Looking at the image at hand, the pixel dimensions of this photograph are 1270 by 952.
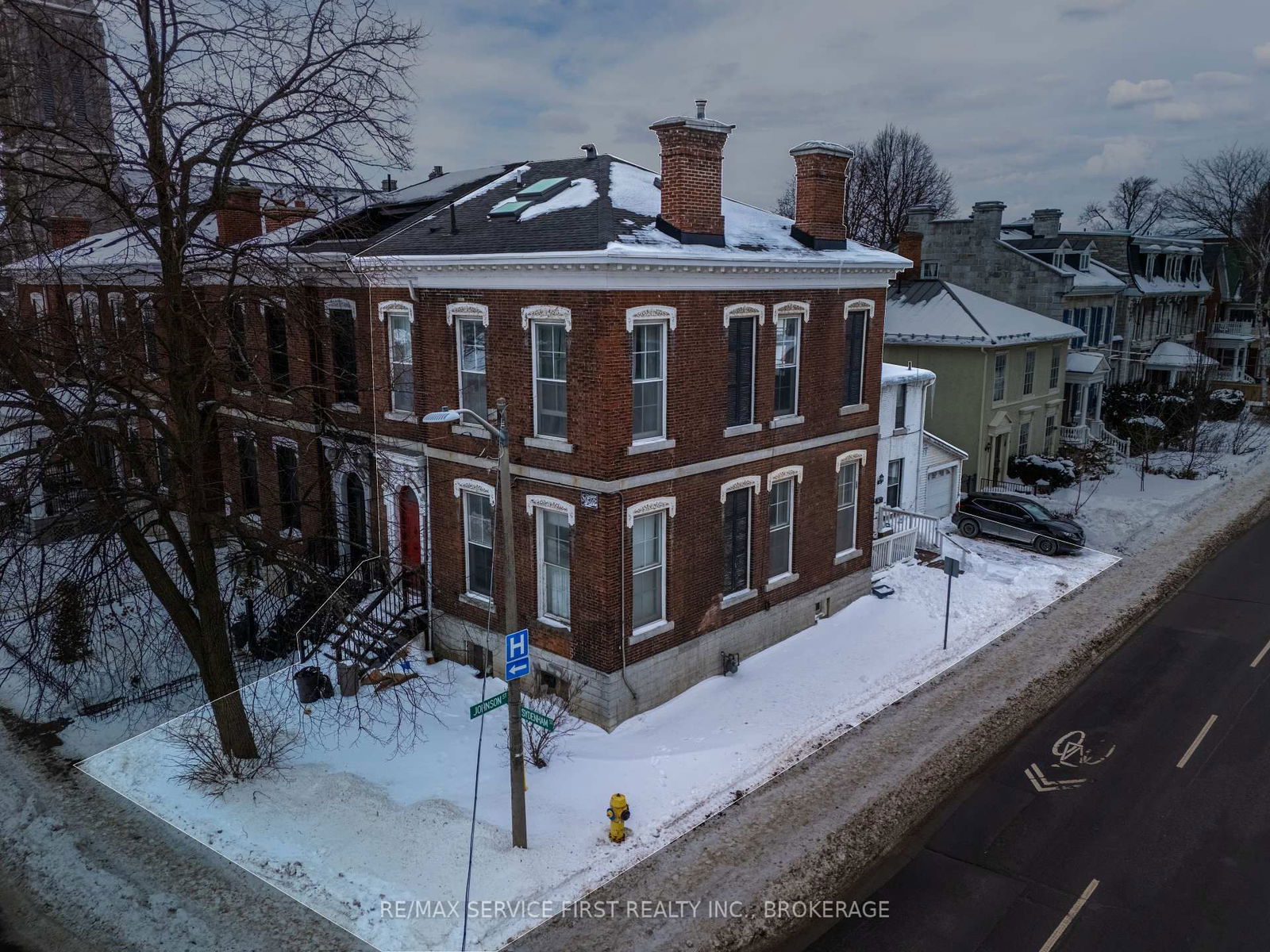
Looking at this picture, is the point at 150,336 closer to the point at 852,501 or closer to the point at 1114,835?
the point at 852,501

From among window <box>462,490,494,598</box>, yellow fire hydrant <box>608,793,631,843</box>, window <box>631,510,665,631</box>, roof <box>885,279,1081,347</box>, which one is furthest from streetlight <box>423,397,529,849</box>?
roof <box>885,279,1081,347</box>

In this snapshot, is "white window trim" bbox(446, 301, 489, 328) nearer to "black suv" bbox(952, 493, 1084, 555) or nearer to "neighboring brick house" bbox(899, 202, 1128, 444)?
"black suv" bbox(952, 493, 1084, 555)

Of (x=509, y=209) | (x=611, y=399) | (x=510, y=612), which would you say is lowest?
(x=510, y=612)

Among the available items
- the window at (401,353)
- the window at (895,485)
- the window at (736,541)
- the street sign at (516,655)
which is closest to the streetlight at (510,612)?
the street sign at (516,655)

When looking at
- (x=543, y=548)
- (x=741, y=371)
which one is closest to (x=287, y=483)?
(x=543, y=548)

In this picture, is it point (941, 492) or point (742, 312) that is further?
point (941, 492)

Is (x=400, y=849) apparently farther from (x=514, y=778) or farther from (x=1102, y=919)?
(x=1102, y=919)
